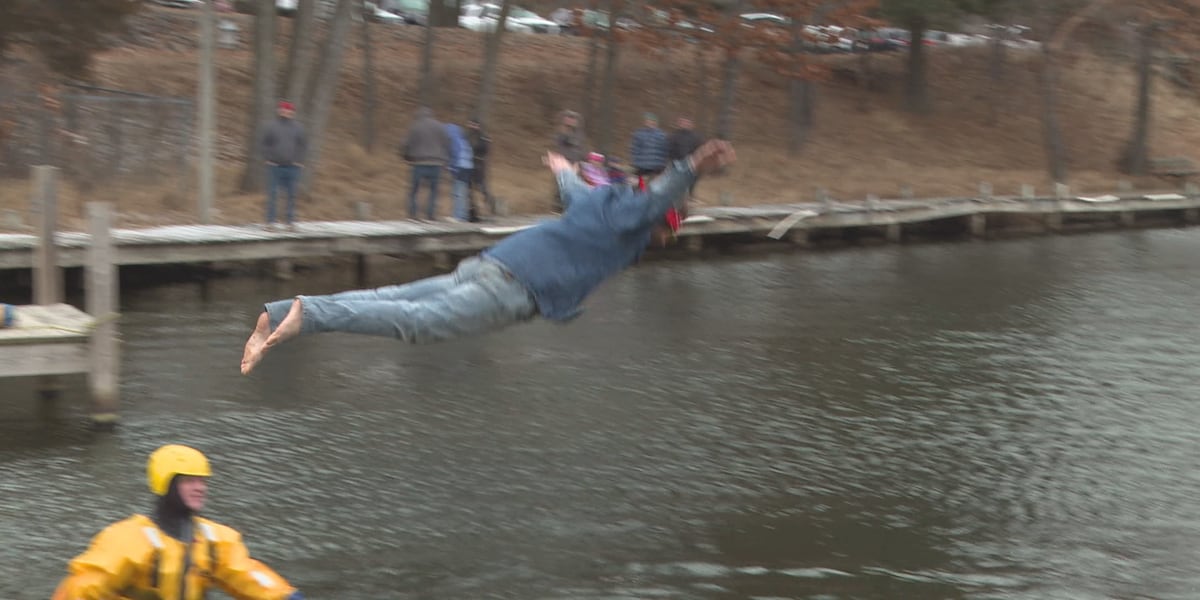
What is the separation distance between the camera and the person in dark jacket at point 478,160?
28172 mm

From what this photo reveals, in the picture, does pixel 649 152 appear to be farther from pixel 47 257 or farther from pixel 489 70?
pixel 489 70

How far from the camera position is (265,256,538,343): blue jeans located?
960 cm

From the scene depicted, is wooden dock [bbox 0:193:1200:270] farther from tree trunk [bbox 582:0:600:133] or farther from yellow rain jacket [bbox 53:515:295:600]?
yellow rain jacket [bbox 53:515:295:600]

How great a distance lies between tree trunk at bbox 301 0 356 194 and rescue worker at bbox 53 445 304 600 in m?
23.9

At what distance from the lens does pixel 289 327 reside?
9336mm

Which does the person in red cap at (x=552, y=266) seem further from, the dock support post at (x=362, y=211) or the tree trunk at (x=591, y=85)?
the tree trunk at (x=591, y=85)

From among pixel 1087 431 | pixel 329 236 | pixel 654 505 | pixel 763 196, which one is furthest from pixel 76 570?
pixel 763 196

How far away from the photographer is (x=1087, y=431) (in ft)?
56.4

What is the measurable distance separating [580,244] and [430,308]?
1.08 metres

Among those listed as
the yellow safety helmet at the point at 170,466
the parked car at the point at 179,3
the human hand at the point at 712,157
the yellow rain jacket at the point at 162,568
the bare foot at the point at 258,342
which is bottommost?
the yellow rain jacket at the point at 162,568

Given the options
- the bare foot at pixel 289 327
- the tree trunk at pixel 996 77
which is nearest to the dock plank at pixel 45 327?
the bare foot at pixel 289 327

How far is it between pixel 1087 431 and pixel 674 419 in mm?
4260

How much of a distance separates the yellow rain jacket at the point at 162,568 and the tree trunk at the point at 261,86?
921 inches

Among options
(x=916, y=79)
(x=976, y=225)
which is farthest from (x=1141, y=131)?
(x=976, y=225)
